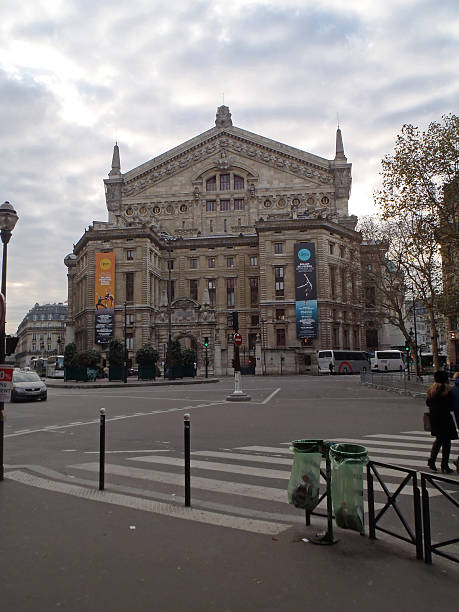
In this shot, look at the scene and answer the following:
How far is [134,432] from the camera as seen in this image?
13.6m

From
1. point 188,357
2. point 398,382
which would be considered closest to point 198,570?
point 398,382

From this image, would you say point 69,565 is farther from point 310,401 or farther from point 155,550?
point 310,401

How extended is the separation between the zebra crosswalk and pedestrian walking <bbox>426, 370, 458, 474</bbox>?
399mm

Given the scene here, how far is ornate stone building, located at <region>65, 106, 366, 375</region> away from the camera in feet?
213

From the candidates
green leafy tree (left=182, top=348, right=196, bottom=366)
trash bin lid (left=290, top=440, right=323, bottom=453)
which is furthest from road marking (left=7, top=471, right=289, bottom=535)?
green leafy tree (left=182, top=348, right=196, bottom=366)

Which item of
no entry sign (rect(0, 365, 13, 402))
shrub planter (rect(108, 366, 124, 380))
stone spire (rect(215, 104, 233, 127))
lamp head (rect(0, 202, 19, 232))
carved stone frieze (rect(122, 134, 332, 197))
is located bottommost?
shrub planter (rect(108, 366, 124, 380))

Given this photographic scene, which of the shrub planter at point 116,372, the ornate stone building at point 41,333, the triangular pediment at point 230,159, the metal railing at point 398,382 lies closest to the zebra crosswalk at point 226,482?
the metal railing at point 398,382

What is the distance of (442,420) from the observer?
8.80m

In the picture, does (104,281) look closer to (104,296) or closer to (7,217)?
(104,296)

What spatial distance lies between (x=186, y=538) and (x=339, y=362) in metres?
54.5

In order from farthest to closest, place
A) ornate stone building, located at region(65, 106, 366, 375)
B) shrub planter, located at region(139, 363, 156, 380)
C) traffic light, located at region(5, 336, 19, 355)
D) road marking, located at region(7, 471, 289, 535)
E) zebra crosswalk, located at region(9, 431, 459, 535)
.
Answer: ornate stone building, located at region(65, 106, 366, 375) < shrub planter, located at region(139, 363, 156, 380) < traffic light, located at region(5, 336, 19, 355) < zebra crosswalk, located at region(9, 431, 459, 535) < road marking, located at region(7, 471, 289, 535)

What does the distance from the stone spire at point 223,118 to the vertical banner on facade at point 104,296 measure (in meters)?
25.9

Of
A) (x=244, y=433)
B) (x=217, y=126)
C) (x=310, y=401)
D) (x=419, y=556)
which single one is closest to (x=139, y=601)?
(x=419, y=556)

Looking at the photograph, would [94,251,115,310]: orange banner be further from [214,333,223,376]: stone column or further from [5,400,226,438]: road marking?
[5,400,226,438]: road marking
